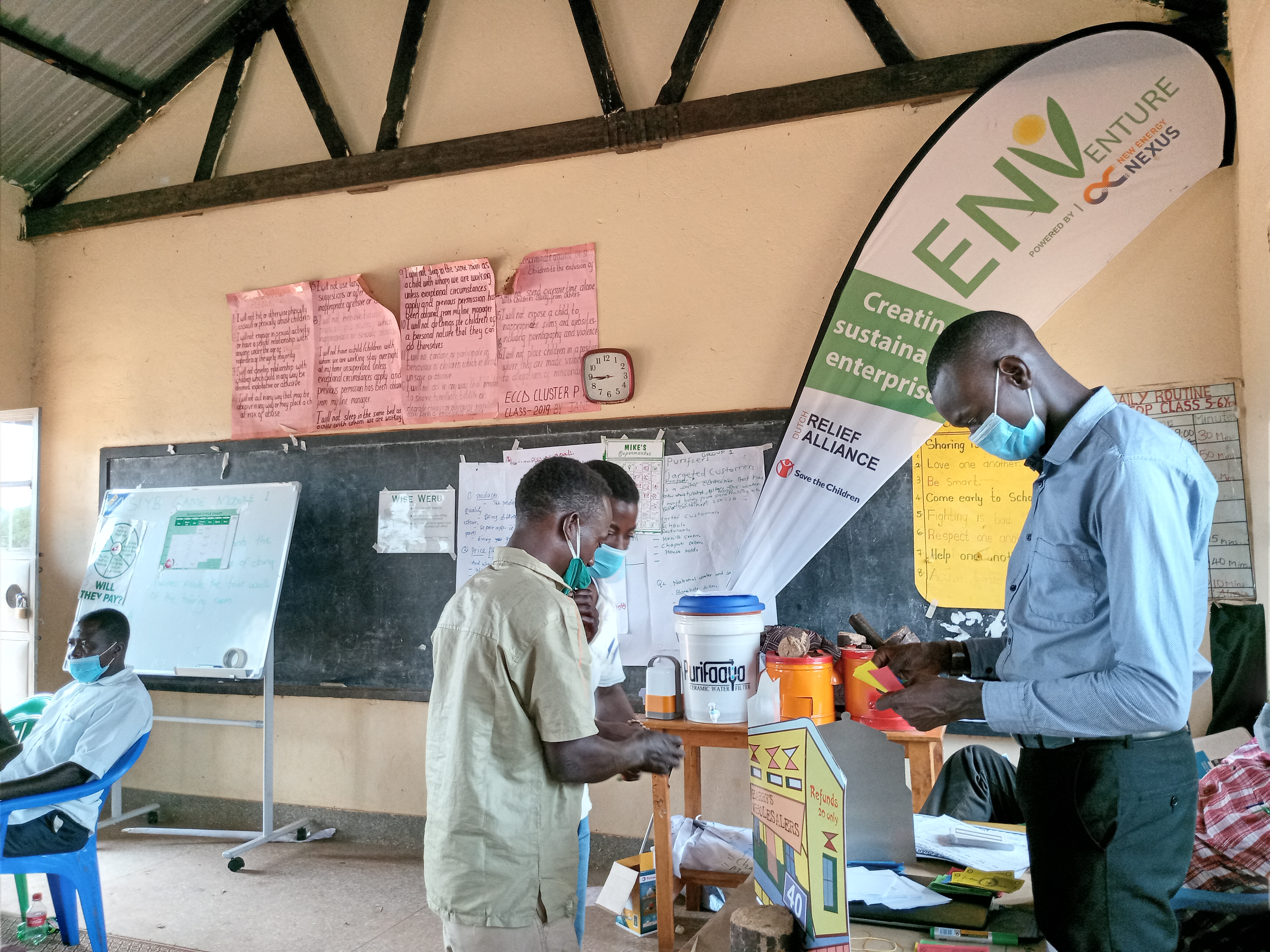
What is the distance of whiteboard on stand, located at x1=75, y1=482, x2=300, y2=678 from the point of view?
156 inches

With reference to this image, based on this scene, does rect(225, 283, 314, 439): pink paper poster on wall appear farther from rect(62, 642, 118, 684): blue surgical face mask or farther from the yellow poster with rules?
the yellow poster with rules

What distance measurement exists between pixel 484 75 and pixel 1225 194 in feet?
9.48

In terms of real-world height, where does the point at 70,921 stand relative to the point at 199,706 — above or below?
below

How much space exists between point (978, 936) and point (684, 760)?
164 cm

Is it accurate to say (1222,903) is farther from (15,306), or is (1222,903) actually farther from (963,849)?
(15,306)

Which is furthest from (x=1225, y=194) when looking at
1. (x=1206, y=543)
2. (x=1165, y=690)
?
(x=1165, y=690)

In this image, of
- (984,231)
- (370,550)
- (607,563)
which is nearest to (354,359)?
(370,550)

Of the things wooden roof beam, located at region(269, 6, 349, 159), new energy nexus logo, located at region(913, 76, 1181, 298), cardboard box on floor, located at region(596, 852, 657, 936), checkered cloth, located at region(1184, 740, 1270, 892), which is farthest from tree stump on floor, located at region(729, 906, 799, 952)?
wooden roof beam, located at region(269, 6, 349, 159)

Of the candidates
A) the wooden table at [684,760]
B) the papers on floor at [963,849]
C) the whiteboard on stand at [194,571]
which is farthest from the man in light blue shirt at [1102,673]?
the whiteboard on stand at [194,571]

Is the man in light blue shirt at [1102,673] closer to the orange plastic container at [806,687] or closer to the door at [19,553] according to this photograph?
the orange plastic container at [806,687]

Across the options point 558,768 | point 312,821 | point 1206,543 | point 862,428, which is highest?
point 862,428

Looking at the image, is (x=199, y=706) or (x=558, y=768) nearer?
(x=558, y=768)

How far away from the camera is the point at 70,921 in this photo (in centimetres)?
297

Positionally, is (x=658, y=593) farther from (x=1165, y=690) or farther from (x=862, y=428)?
(x=1165, y=690)
